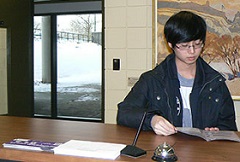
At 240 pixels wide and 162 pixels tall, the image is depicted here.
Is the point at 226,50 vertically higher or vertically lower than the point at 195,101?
higher

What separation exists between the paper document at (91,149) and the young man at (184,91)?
396 mm

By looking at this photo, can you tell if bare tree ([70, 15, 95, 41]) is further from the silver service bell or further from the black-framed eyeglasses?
the silver service bell

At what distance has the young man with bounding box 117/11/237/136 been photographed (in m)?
1.85

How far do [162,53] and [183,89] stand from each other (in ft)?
4.92

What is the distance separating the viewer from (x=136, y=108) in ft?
6.15

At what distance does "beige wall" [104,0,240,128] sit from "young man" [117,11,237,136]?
1571 mm

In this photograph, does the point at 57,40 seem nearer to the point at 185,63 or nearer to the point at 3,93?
the point at 3,93

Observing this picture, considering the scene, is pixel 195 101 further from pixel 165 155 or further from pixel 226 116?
pixel 165 155

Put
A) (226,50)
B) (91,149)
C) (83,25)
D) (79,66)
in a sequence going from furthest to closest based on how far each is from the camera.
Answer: (79,66), (83,25), (226,50), (91,149)

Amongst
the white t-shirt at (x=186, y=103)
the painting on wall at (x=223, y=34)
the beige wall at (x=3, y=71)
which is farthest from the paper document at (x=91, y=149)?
the beige wall at (x=3, y=71)

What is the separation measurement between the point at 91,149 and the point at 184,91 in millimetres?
799

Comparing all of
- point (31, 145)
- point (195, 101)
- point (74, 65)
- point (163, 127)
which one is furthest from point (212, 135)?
point (74, 65)

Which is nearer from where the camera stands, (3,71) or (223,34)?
(223,34)

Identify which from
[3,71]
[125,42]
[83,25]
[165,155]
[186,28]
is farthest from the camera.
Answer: [83,25]
